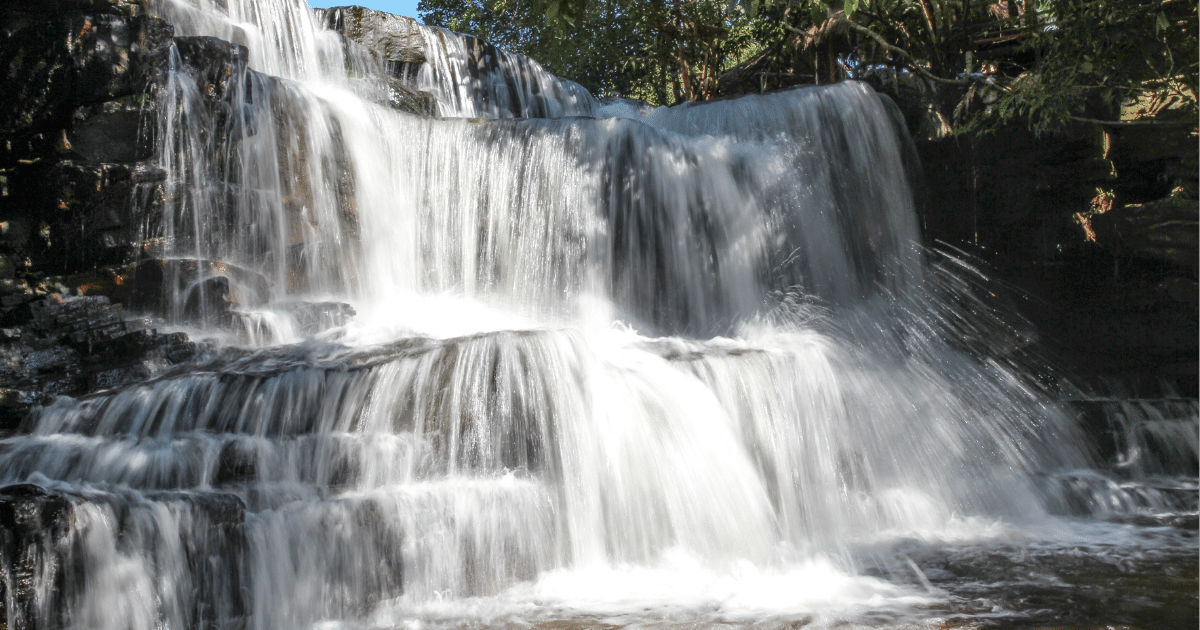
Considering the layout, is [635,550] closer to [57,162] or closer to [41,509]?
[41,509]

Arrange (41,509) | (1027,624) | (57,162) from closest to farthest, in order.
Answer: (41,509) < (1027,624) < (57,162)

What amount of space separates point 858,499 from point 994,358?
312cm

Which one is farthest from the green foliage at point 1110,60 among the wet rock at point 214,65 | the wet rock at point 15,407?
the wet rock at point 15,407

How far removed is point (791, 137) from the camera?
378 inches

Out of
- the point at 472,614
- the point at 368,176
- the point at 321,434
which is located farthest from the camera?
the point at 368,176

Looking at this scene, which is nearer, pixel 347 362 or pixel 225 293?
pixel 347 362

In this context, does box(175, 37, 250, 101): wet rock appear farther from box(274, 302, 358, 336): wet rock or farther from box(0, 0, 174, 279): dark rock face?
box(274, 302, 358, 336): wet rock

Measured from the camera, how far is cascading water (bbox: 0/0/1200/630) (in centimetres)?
417

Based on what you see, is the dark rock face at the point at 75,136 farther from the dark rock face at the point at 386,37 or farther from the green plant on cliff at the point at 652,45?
the green plant on cliff at the point at 652,45

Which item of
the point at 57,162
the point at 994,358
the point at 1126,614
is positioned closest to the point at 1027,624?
the point at 1126,614

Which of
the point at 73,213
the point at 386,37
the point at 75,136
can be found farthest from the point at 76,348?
the point at 386,37

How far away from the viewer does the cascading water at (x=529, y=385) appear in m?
4.17

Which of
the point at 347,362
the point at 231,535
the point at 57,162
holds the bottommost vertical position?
the point at 231,535

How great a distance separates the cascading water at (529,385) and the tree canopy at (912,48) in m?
1.71
